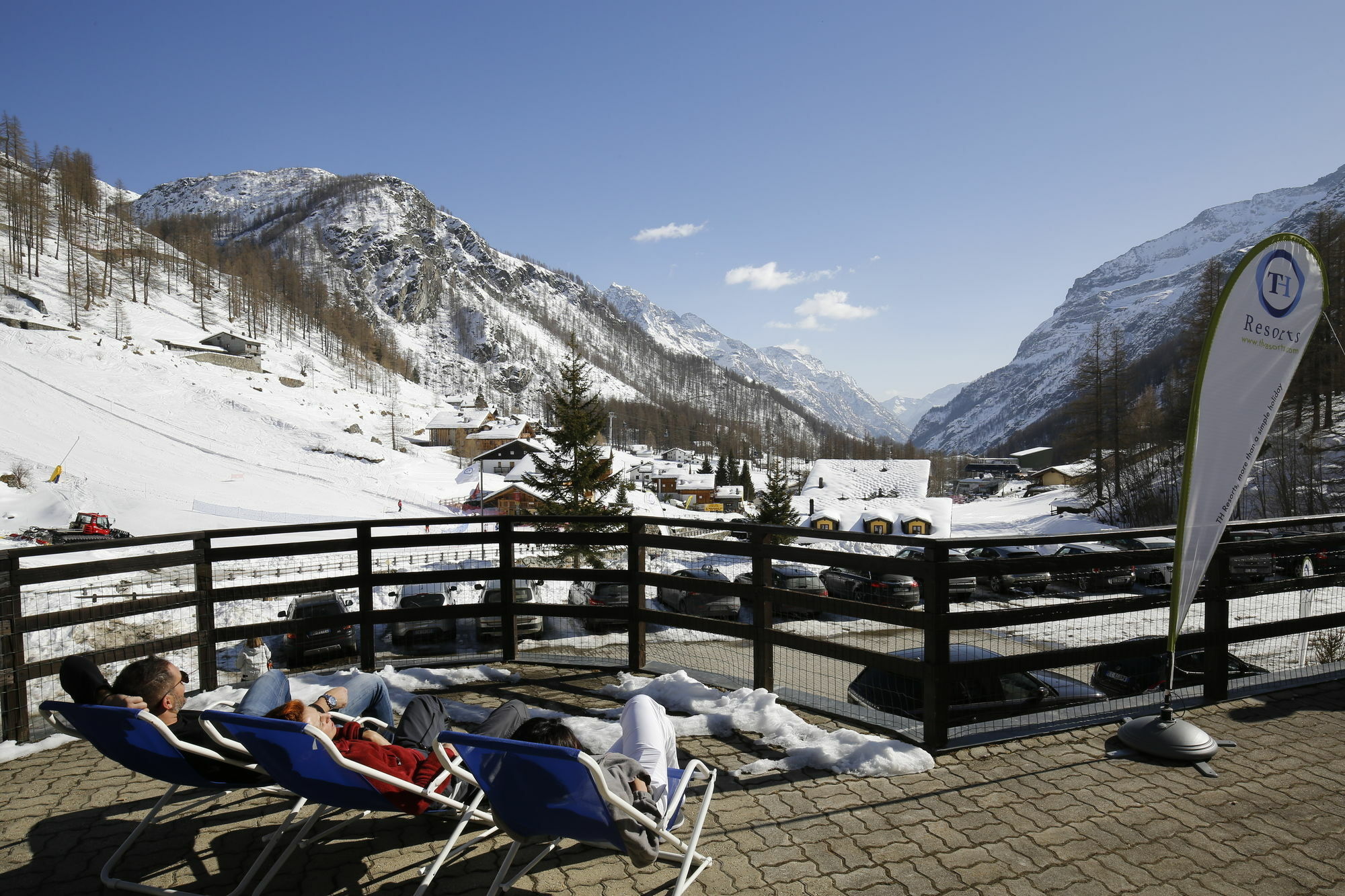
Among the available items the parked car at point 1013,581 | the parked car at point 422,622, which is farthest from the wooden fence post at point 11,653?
the parked car at point 1013,581

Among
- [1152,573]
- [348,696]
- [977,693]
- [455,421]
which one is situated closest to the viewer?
[348,696]

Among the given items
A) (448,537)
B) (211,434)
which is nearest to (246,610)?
(448,537)

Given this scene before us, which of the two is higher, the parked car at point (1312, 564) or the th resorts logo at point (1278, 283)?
the th resorts logo at point (1278, 283)

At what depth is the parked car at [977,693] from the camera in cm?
498

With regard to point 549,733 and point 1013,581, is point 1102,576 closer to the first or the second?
point 1013,581

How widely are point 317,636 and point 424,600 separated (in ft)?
3.12

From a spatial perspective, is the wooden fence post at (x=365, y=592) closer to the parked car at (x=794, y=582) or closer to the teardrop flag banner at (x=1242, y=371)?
the parked car at (x=794, y=582)

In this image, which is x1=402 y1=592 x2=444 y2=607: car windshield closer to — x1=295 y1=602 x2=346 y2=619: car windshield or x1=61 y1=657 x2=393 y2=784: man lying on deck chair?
x1=295 y1=602 x2=346 y2=619: car windshield

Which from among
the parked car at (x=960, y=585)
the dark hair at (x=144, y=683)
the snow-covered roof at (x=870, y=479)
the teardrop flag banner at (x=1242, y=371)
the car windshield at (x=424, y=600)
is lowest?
the snow-covered roof at (x=870, y=479)

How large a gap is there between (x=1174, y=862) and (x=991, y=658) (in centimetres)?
141

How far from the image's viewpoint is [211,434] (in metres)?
48.2

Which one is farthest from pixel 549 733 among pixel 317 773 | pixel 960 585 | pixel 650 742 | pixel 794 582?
pixel 794 582

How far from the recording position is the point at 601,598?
6258 mm

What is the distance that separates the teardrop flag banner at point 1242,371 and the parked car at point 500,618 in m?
5.15
